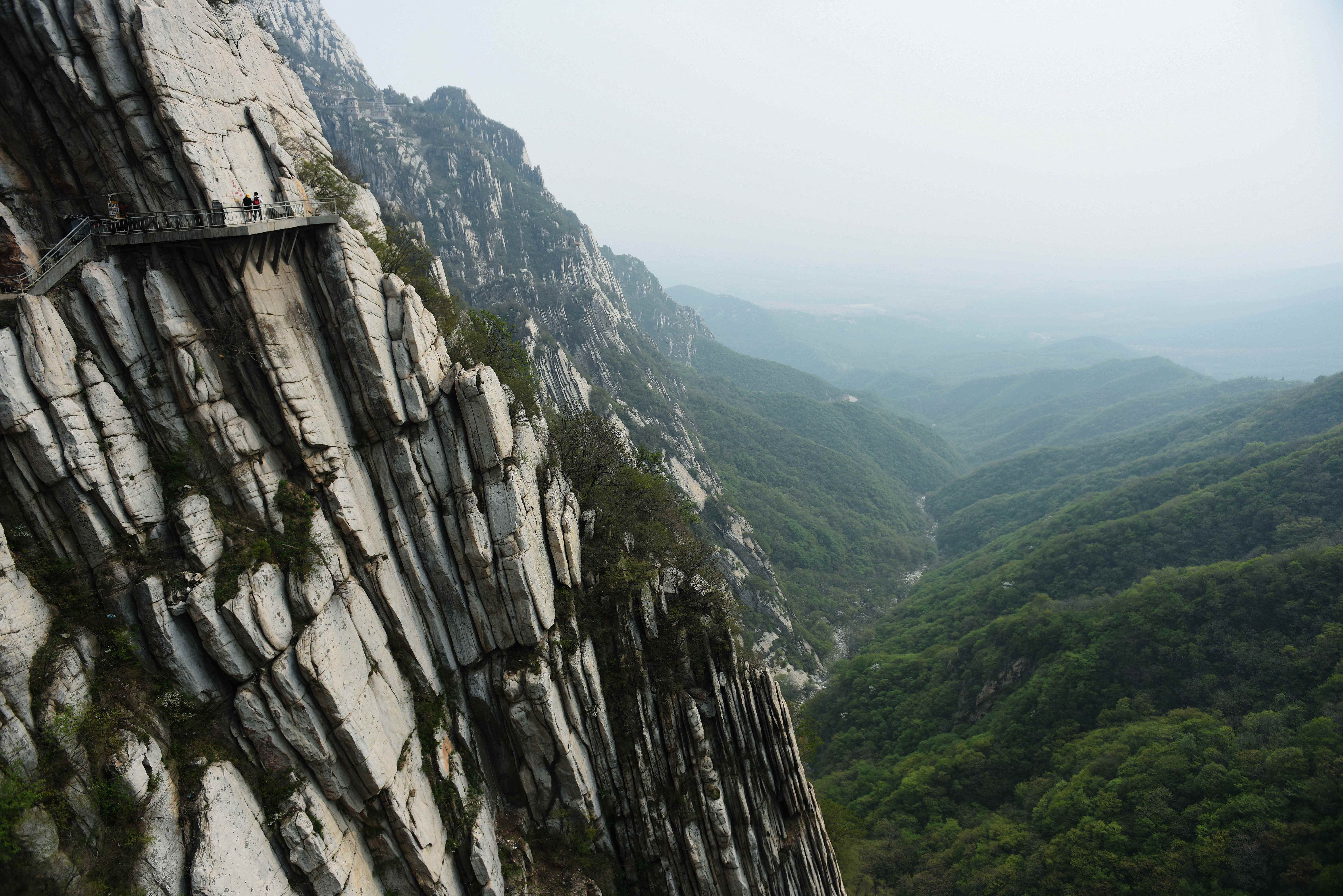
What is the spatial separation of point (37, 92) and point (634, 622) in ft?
106

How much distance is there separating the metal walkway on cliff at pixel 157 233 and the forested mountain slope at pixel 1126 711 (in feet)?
142

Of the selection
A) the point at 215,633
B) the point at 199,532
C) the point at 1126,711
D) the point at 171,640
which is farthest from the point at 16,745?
the point at 1126,711

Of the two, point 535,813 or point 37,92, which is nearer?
point 37,92

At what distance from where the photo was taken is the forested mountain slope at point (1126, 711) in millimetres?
44219

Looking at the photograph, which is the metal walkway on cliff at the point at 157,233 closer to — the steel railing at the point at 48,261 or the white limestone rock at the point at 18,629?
the steel railing at the point at 48,261

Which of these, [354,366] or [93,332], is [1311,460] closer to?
[354,366]

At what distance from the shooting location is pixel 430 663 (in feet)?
79.7

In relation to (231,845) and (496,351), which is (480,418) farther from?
(231,845)

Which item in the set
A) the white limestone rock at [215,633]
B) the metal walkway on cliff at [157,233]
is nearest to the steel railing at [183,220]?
the metal walkway on cliff at [157,233]

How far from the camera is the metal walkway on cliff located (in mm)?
17078

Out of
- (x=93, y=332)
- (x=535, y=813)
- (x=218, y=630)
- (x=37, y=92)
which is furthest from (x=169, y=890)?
(x=37, y=92)

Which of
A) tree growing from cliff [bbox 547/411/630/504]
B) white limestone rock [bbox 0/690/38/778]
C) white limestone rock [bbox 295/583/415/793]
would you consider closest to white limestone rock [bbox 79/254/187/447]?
white limestone rock [bbox 295/583/415/793]

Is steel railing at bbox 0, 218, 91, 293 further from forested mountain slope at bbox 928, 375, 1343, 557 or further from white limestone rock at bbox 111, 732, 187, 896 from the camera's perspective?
forested mountain slope at bbox 928, 375, 1343, 557

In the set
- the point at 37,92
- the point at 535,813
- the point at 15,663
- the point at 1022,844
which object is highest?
the point at 37,92
